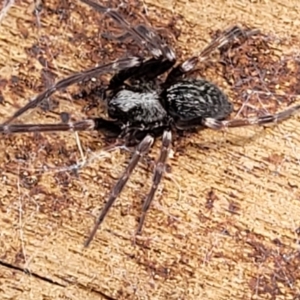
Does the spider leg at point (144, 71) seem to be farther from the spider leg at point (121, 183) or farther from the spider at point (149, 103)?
the spider leg at point (121, 183)

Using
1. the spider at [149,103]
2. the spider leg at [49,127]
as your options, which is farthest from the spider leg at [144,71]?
the spider leg at [49,127]

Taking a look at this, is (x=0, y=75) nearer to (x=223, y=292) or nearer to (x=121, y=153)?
(x=121, y=153)

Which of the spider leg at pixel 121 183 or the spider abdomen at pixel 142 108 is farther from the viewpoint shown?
the spider abdomen at pixel 142 108

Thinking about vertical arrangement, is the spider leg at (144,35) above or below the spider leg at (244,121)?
above

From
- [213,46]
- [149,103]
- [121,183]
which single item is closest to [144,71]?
[149,103]

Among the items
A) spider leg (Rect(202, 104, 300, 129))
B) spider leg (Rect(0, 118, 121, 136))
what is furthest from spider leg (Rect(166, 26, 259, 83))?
spider leg (Rect(0, 118, 121, 136))

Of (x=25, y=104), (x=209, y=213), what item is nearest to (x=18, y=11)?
(x=25, y=104)

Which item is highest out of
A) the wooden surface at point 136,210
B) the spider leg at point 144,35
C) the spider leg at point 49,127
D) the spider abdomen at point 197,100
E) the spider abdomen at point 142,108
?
the spider leg at point 144,35

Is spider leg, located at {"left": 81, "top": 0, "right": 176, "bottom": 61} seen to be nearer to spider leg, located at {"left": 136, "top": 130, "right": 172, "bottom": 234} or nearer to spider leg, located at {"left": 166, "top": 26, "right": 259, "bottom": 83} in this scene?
spider leg, located at {"left": 166, "top": 26, "right": 259, "bottom": 83}
